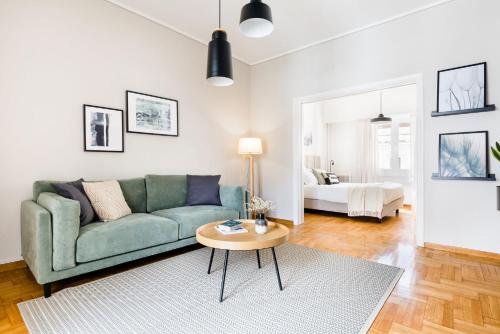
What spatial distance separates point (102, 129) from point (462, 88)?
4.08 metres

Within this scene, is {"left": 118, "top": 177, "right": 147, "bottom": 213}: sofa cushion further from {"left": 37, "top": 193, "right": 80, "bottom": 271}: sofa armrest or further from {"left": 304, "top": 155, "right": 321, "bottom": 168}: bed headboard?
{"left": 304, "top": 155, "right": 321, "bottom": 168}: bed headboard

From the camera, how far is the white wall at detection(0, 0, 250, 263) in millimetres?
2564

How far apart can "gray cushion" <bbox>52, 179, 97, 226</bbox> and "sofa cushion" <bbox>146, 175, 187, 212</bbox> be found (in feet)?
2.64

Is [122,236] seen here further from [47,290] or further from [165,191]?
[165,191]

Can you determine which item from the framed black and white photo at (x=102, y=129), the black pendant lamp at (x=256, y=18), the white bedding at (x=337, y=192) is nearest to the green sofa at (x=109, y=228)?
the framed black and white photo at (x=102, y=129)

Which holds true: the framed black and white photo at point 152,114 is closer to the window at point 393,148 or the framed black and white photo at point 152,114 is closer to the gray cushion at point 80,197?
the gray cushion at point 80,197

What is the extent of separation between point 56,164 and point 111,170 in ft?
1.80

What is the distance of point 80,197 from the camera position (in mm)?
2443

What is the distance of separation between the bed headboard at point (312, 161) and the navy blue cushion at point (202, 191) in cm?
415

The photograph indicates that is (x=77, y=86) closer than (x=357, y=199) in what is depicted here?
Yes

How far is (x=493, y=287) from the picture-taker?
2209 millimetres

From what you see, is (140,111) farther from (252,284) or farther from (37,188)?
(252,284)

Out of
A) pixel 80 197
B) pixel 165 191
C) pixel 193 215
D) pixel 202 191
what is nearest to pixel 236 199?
pixel 202 191

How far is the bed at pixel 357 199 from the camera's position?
458 cm
